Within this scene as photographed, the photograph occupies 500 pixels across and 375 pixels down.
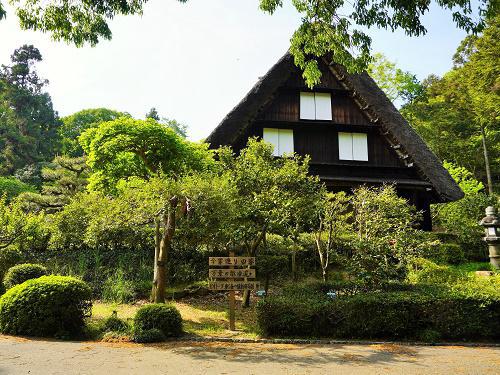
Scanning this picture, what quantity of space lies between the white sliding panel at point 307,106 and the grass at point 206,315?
1083cm

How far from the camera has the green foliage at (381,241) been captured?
10844 mm

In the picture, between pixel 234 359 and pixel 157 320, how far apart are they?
7.90 ft

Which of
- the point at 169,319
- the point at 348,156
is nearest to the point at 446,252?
the point at 348,156

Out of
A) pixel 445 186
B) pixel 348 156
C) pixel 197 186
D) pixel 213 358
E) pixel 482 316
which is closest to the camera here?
pixel 213 358

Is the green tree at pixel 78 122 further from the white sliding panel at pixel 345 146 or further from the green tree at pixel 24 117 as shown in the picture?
the white sliding panel at pixel 345 146

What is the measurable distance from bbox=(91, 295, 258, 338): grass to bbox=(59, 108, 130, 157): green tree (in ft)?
111

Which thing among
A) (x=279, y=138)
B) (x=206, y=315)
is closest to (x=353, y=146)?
(x=279, y=138)

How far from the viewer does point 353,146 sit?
67.6 feet

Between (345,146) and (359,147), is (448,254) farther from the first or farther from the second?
(345,146)

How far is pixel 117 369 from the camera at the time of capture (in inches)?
258

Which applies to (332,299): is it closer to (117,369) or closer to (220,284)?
(220,284)

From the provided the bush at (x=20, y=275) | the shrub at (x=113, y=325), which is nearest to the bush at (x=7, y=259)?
the bush at (x=20, y=275)

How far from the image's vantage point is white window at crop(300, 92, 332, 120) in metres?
20.6

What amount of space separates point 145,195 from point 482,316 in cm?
804
